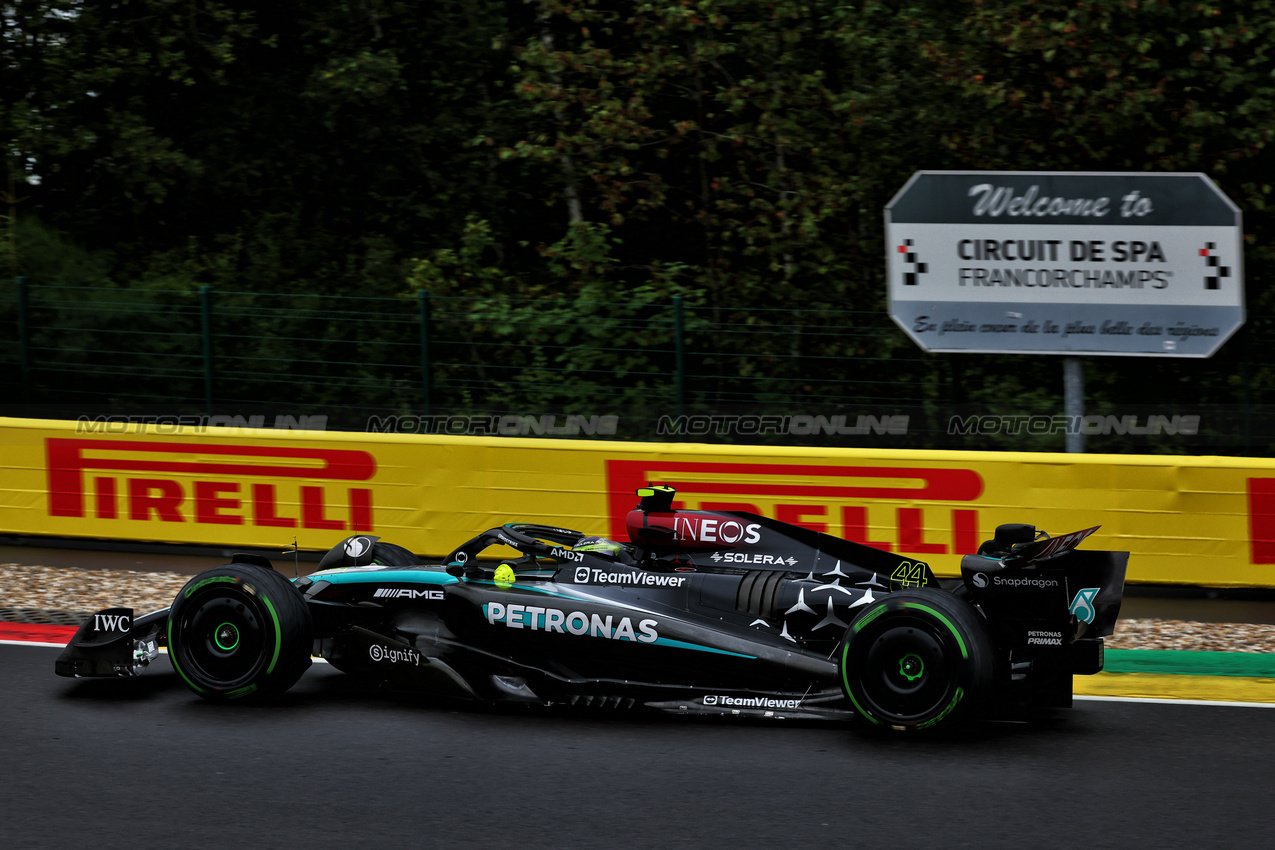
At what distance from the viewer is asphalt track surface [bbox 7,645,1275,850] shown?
5.65 meters

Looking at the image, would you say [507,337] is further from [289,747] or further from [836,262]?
[289,747]

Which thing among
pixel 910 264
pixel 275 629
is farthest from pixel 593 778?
pixel 910 264

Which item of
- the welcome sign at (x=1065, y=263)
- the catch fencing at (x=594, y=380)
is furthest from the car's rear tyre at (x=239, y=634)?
the welcome sign at (x=1065, y=263)

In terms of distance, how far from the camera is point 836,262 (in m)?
15.5

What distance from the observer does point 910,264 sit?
1148 cm

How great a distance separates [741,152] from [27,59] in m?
8.74

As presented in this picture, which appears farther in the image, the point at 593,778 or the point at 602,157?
the point at 602,157

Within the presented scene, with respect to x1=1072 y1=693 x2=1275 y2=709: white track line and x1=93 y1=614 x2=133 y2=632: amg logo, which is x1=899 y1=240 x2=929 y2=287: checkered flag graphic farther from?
x1=93 y1=614 x2=133 y2=632: amg logo

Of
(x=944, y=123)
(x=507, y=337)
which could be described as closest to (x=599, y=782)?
(x=507, y=337)

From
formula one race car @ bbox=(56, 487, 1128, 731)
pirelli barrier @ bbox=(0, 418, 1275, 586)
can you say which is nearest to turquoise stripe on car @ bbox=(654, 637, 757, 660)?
formula one race car @ bbox=(56, 487, 1128, 731)

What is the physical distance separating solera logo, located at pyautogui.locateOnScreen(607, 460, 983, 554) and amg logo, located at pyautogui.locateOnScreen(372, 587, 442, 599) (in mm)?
2821

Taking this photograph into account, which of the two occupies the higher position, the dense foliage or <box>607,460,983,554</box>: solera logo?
the dense foliage

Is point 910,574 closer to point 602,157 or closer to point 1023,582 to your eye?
point 1023,582

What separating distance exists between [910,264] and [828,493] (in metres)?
2.54
